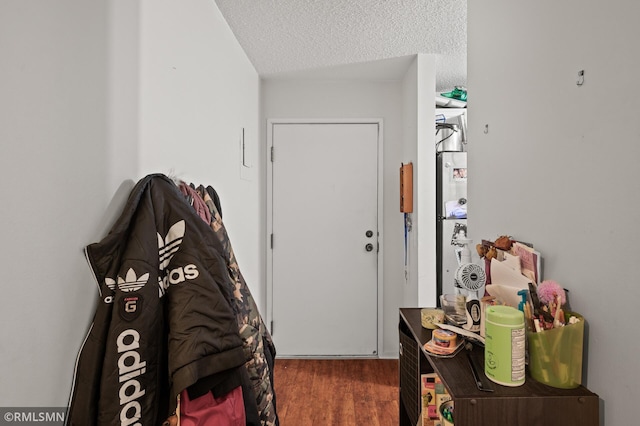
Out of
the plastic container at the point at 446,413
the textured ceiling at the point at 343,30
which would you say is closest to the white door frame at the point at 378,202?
the textured ceiling at the point at 343,30

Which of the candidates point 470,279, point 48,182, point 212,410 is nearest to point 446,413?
point 470,279

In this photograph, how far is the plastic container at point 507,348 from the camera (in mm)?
864

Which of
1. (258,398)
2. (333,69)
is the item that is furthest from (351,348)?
(333,69)

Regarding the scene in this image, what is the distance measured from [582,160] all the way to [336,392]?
7.32 feet

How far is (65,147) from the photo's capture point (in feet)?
2.79

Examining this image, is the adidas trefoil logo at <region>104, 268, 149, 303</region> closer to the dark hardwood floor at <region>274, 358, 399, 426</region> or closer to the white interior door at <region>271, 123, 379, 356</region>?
the dark hardwood floor at <region>274, 358, 399, 426</region>

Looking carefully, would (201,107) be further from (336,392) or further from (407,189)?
(336,392)

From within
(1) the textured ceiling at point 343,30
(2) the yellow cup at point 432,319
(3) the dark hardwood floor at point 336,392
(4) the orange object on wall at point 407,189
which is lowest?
(3) the dark hardwood floor at point 336,392

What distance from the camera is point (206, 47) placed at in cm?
177

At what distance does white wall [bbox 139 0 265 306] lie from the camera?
1231 millimetres

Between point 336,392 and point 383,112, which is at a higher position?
point 383,112

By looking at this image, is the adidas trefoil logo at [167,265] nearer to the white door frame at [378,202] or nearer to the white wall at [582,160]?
the white wall at [582,160]

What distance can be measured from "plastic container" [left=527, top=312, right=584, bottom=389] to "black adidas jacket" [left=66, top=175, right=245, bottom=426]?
76 cm

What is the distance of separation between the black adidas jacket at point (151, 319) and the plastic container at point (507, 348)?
65 centimetres
